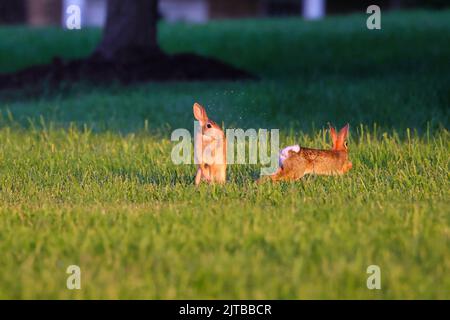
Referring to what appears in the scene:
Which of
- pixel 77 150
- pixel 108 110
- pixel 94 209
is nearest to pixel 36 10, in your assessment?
pixel 108 110

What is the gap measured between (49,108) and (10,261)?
771cm

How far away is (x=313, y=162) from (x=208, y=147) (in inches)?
35.9

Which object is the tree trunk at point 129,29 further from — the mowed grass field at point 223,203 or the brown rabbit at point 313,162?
the brown rabbit at point 313,162

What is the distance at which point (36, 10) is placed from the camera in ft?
123

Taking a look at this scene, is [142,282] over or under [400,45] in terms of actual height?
under

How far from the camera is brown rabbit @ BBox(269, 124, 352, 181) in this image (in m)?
7.43

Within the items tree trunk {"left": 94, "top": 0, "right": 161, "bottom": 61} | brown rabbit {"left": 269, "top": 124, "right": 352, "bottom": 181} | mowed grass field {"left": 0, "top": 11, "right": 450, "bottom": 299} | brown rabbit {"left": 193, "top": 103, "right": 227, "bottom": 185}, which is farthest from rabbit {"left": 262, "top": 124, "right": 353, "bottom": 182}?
tree trunk {"left": 94, "top": 0, "right": 161, "bottom": 61}

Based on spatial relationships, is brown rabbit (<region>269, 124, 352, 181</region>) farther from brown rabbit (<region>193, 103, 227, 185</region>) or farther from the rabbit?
brown rabbit (<region>193, 103, 227, 185</region>)

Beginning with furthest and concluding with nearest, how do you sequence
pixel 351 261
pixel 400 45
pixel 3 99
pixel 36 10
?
pixel 36 10 < pixel 400 45 < pixel 3 99 < pixel 351 261

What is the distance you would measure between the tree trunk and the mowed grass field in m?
1.79

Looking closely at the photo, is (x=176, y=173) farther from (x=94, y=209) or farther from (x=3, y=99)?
(x=3, y=99)

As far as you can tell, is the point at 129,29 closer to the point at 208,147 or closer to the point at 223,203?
the point at 208,147

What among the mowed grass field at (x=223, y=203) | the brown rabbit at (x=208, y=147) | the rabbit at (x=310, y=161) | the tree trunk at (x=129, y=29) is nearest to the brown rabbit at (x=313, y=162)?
the rabbit at (x=310, y=161)
